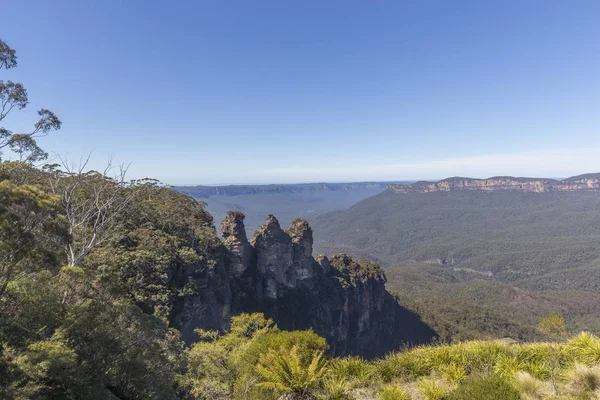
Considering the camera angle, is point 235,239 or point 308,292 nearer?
point 235,239

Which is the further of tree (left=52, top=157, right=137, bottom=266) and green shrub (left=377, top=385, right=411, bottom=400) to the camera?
tree (left=52, top=157, right=137, bottom=266)

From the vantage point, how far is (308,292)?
68500 mm

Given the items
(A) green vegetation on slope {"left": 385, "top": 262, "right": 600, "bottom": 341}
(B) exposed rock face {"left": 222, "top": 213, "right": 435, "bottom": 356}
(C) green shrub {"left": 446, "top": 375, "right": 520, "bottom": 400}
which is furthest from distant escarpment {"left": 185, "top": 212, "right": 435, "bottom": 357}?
(C) green shrub {"left": 446, "top": 375, "right": 520, "bottom": 400}

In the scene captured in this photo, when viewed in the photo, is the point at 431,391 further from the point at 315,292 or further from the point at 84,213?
the point at 315,292

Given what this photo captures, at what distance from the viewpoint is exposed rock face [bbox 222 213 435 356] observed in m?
58.1

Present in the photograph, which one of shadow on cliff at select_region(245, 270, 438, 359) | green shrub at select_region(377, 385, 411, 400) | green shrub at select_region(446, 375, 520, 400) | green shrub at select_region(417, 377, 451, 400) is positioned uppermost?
green shrub at select_region(446, 375, 520, 400)

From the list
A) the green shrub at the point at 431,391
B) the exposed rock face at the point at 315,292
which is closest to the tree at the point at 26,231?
the green shrub at the point at 431,391

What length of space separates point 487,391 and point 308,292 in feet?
211

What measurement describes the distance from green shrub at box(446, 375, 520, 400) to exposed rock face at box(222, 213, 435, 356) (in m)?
45.5

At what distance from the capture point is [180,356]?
61.3 feet

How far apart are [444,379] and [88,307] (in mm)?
13661

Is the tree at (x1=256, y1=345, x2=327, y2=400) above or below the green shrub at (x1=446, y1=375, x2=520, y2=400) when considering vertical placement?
below

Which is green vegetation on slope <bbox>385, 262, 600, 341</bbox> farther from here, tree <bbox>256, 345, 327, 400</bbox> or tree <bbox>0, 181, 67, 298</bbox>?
tree <bbox>0, 181, 67, 298</bbox>

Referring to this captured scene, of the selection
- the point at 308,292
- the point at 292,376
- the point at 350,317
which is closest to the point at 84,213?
the point at 292,376
